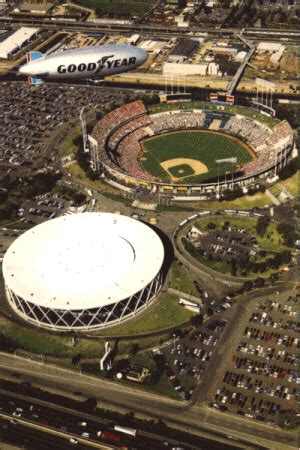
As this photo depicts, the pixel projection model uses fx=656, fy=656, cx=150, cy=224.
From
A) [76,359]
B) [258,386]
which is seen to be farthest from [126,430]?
[258,386]

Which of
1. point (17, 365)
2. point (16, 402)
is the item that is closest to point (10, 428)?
point (16, 402)

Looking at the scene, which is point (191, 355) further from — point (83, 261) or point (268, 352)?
point (83, 261)

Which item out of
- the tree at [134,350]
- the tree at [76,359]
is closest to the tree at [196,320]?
the tree at [134,350]

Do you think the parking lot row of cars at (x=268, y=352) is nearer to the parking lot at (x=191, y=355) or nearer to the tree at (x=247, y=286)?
the parking lot at (x=191, y=355)

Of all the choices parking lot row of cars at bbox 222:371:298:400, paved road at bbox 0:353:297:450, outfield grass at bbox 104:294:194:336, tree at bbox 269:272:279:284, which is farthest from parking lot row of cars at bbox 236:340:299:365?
tree at bbox 269:272:279:284

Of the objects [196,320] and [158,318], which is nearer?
[196,320]

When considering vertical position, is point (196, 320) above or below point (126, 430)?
above

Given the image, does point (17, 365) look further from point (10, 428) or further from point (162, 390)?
point (162, 390)
